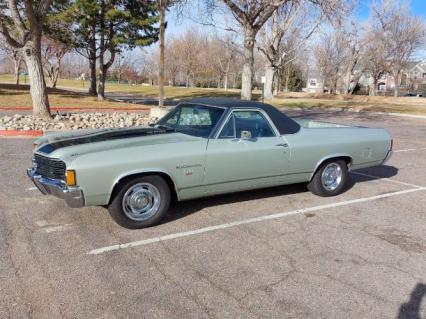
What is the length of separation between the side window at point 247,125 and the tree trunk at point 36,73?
407 inches

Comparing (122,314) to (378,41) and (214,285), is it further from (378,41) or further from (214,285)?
(378,41)

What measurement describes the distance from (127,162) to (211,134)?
47.5 inches

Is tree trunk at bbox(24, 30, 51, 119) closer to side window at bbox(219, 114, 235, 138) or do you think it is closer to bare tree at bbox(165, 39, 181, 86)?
side window at bbox(219, 114, 235, 138)

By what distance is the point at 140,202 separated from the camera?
15.1 feet

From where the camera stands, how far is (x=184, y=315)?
3064mm

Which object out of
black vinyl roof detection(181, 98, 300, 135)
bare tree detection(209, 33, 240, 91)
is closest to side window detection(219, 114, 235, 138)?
black vinyl roof detection(181, 98, 300, 135)

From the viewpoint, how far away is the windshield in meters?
5.25

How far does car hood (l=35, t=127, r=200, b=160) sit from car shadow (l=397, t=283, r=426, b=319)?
284 cm

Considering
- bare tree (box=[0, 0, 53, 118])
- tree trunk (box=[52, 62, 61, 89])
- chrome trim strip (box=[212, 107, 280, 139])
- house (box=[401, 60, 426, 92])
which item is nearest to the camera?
chrome trim strip (box=[212, 107, 280, 139])

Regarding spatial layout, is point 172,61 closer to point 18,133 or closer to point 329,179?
point 18,133

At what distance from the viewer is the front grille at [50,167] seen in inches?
170

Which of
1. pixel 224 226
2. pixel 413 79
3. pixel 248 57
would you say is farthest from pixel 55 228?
pixel 413 79

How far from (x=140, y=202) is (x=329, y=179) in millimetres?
3157

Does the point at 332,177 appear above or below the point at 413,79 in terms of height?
below
